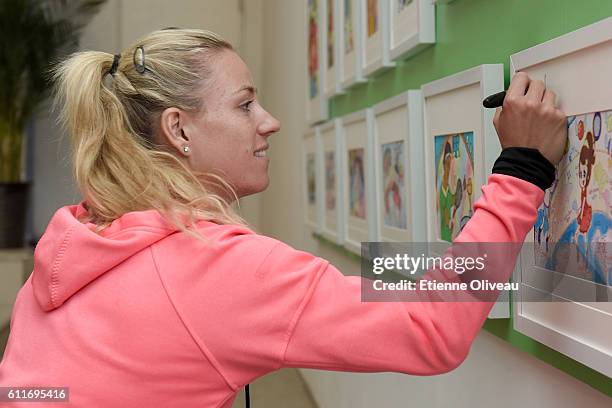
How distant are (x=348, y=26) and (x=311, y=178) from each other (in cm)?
124

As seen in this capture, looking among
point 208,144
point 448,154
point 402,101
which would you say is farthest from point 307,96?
point 208,144

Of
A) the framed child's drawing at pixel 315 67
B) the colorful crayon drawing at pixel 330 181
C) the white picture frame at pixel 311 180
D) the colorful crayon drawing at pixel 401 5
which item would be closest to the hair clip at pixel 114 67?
the colorful crayon drawing at pixel 401 5

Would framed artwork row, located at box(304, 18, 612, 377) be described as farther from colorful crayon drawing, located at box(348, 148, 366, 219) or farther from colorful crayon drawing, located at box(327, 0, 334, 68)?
colorful crayon drawing, located at box(327, 0, 334, 68)

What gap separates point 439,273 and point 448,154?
706mm

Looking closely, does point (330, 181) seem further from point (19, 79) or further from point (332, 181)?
point (19, 79)

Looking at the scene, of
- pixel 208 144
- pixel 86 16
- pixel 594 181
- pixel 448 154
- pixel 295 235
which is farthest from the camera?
pixel 86 16

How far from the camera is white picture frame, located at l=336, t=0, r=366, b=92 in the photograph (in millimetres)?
2971

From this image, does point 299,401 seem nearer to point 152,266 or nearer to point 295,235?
point 295,235

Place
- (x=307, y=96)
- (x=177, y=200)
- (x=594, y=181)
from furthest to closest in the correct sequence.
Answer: (x=307, y=96) < (x=177, y=200) < (x=594, y=181)

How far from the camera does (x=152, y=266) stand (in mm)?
1427

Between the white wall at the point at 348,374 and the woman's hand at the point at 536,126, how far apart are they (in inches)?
17.3

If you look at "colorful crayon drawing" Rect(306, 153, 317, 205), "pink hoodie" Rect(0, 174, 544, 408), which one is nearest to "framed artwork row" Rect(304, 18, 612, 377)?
"pink hoodie" Rect(0, 174, 544, 408)

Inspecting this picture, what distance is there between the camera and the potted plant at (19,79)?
686 centimetres

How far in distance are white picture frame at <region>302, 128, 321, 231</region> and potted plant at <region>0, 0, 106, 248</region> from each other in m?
3.31
